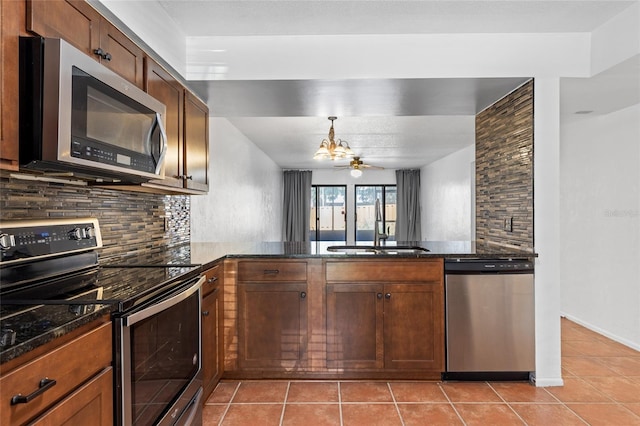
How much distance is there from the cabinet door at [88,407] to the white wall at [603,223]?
160 inches

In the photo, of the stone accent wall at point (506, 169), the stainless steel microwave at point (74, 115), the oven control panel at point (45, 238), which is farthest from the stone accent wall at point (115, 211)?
the stone accent wall at point (506, 169)

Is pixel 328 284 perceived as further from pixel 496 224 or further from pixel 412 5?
pixel 412 5

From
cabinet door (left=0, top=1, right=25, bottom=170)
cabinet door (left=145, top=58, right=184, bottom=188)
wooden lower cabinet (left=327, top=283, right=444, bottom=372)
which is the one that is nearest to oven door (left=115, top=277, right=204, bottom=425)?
cabinet door (left=0, top=1, right=25, bottom=170)

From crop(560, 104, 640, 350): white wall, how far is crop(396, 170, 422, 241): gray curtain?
558 centimetres

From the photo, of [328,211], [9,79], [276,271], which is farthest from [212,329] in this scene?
[328,211]

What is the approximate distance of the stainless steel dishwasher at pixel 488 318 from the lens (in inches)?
104

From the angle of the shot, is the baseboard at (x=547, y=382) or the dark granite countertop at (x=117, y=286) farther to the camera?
the baseboard at (x=547, y=382)

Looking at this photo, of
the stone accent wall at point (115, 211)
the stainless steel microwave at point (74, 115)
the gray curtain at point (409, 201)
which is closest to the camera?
the stainless steel microwave at point (74, 115)

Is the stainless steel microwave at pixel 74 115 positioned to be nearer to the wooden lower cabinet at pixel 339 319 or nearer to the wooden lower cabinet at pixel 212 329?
the wooden lower cabinet at pixel 212 329

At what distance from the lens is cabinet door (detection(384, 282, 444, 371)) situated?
264 centimetres

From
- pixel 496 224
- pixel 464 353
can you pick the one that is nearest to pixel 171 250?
pixel 464 353

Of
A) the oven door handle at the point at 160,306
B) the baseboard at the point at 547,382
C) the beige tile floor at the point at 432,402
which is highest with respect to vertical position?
the oven door handle at the point at 160,306

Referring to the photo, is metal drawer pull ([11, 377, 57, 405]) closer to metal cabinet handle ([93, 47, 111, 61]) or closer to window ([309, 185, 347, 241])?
metal cabinet handle ([93, 47, 111, 61])

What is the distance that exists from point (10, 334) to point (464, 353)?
8.40 ft
